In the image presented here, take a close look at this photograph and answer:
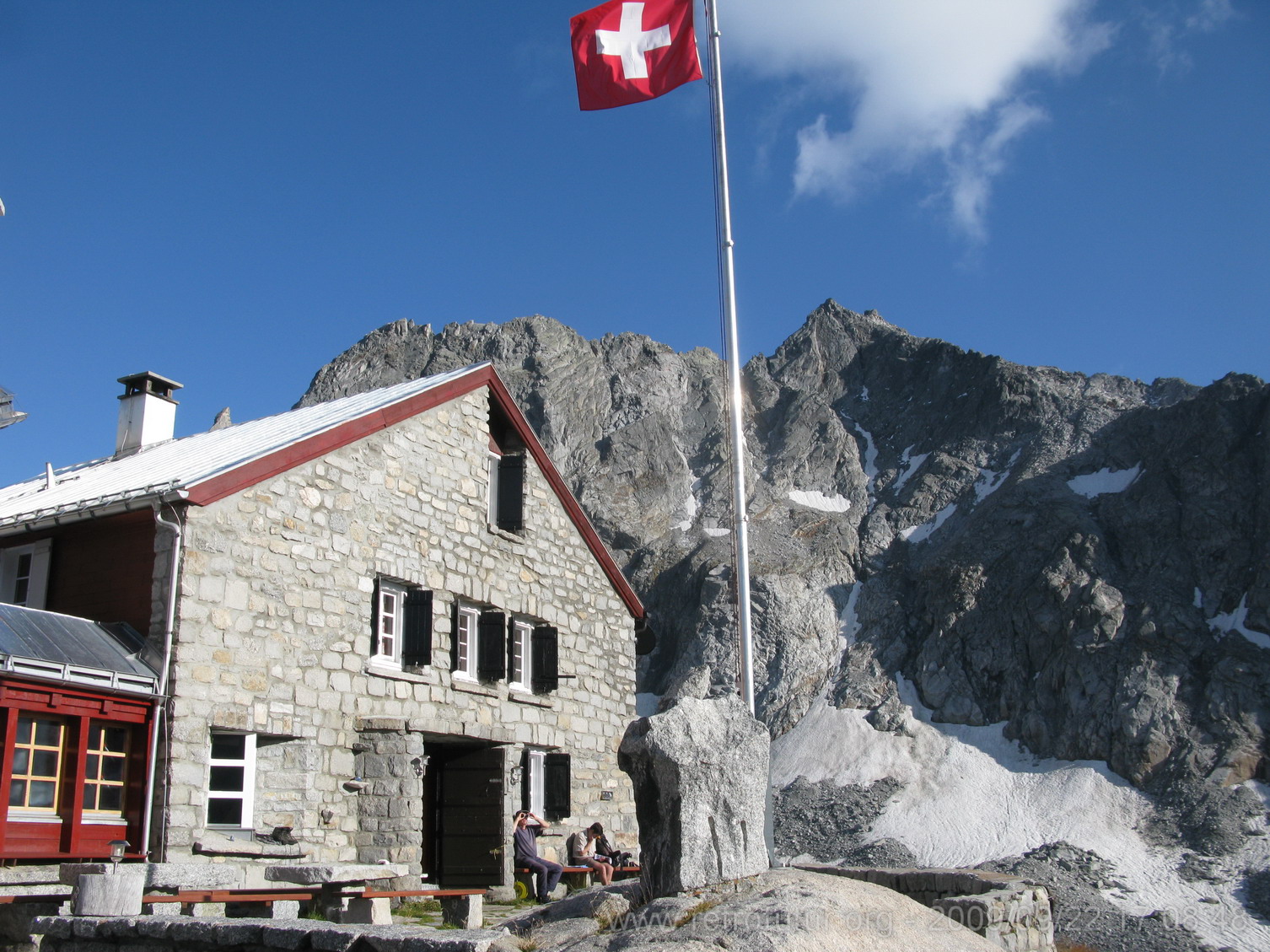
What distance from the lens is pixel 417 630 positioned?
14234 mm

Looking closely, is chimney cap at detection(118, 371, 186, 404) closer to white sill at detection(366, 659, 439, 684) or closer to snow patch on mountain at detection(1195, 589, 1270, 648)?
white sill at detection(366, 659, 439, 684)

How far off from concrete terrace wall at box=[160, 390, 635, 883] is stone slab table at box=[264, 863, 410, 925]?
7.11 ft

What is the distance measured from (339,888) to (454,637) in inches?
225

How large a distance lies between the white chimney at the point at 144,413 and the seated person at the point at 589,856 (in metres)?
9.99

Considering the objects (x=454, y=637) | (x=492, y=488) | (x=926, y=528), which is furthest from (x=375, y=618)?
(x=926, y=528)

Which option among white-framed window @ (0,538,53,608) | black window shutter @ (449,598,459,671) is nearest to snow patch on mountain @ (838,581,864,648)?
black window shutter @ (449,598,459,671)

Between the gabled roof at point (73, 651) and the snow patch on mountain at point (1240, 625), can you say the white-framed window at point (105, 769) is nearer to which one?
the gabled roof at point (73, 651)

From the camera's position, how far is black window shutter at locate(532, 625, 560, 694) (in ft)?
54.1

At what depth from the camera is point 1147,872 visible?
42.3 metres

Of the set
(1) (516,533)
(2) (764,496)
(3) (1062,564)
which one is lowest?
(1) (516,533)

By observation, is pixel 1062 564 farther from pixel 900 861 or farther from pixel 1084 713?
pixel 900 861

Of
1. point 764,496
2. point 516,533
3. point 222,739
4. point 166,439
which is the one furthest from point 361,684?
point 764,496

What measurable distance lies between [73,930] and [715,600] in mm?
58524

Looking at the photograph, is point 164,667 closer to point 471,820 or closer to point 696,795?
point 471,820
